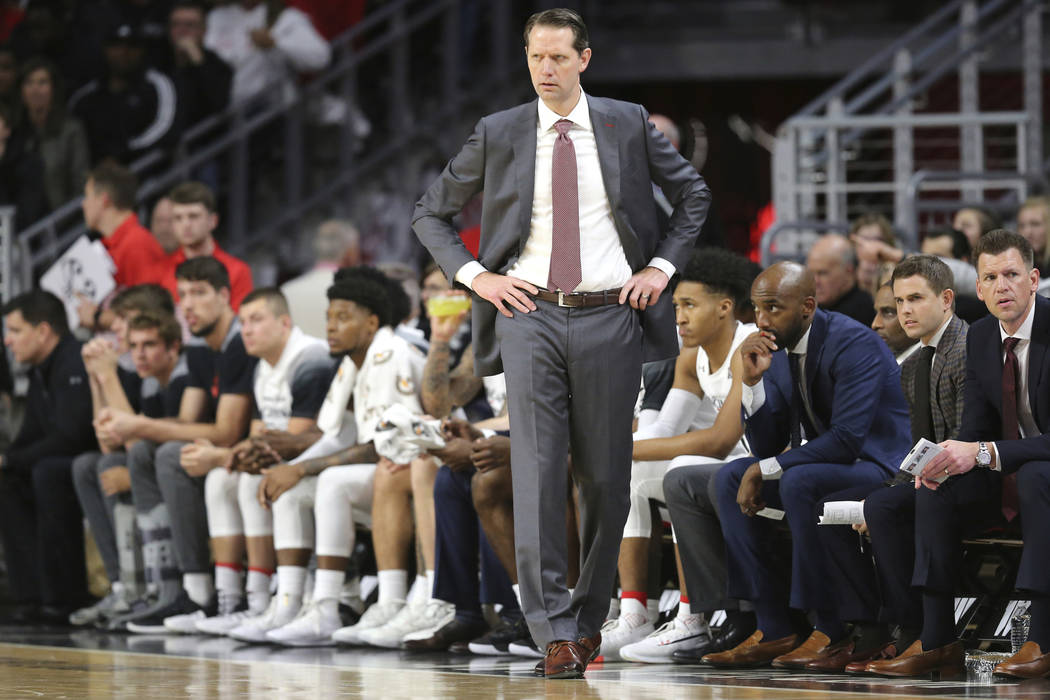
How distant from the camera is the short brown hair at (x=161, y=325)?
7863mm

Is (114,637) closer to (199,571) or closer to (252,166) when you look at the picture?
(199,571)

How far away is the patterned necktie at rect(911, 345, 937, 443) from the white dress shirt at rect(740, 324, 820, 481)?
12.9 inches

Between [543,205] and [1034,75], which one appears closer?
[543,205]

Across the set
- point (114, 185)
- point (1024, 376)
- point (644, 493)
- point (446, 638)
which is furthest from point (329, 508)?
point (114, 185)

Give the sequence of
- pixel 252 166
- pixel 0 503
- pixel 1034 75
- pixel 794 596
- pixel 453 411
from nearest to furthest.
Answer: pixel 794 596, pixel 453 411, pixel 0 503, pixel 1034 75, pixel 252 166

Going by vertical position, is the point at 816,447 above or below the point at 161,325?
below

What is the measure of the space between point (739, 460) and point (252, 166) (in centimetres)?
673

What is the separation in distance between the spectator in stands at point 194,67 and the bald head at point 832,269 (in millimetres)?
5012

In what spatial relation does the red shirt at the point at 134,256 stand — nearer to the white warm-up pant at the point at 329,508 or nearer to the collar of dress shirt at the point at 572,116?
the white warm-up pant at the point at 329,508

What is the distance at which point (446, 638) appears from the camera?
6.43m

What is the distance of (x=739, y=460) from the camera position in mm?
5762

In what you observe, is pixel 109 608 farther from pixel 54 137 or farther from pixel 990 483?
pixel 990 483

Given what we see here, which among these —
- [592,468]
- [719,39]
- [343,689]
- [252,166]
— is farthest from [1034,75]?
[343,689]

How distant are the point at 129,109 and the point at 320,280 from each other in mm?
2802
